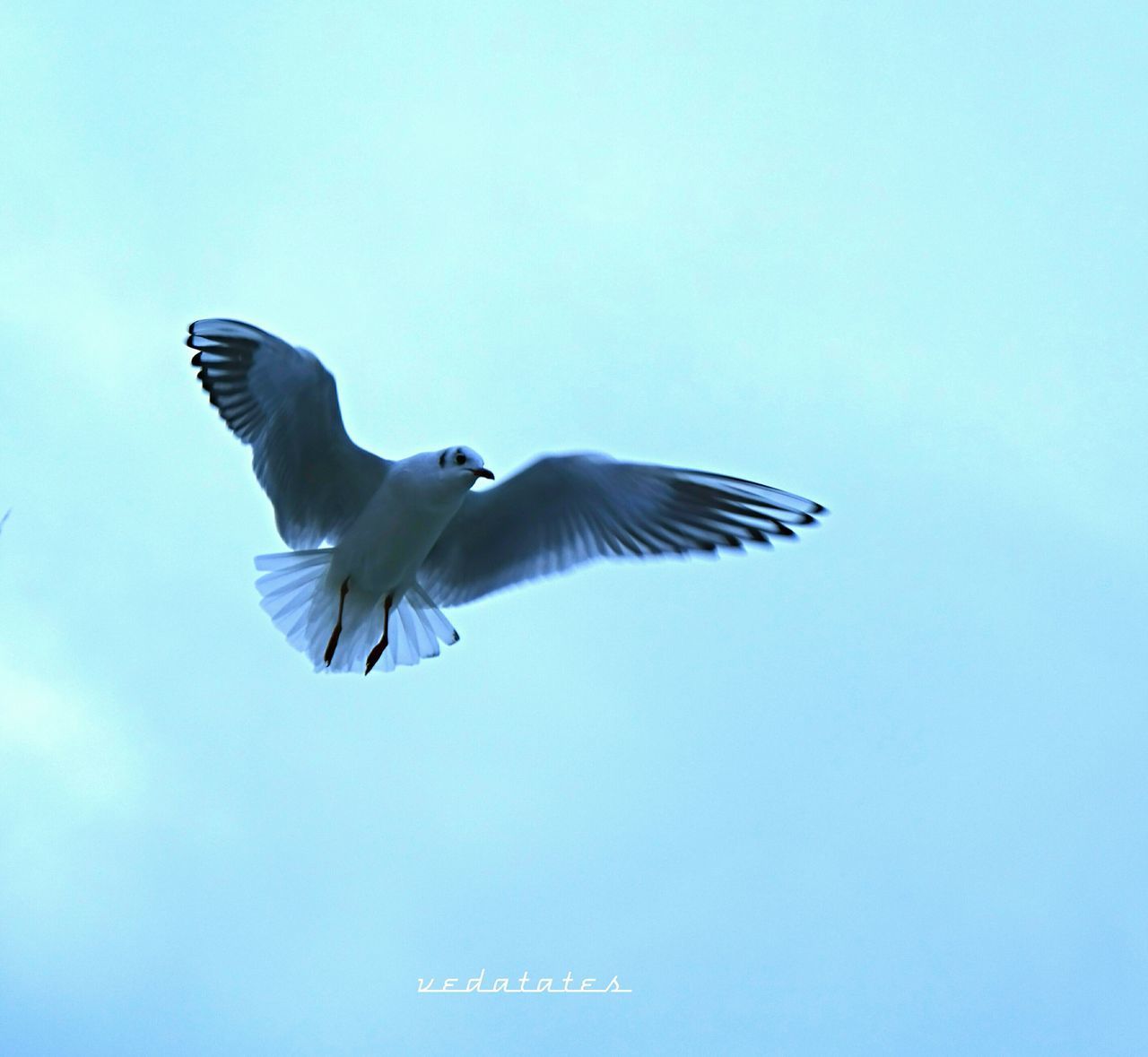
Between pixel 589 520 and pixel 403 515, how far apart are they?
88 centimetres

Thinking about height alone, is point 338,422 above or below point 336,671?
above

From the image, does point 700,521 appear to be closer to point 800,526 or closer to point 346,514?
point 800,526

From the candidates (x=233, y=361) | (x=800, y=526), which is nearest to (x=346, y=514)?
(x=233, y=361)

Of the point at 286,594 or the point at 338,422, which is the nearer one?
the point at 338,422

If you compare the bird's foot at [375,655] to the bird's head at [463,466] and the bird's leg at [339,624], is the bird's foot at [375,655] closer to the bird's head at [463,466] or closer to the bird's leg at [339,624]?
the bird's leg at [339,624]

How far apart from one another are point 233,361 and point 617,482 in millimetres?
1804

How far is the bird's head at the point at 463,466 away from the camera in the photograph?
6.21 meters

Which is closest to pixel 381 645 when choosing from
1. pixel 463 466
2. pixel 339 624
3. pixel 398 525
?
pixel 339 624

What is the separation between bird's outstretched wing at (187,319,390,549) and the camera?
620 cm

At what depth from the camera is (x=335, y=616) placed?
270 inches

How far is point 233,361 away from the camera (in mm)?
6266

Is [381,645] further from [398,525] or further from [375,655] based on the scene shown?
[398,525]

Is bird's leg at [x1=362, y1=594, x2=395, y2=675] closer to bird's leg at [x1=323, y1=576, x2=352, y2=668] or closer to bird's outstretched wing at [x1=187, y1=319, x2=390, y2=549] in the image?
bird's leg at [x1=323, y1=576, x2=352, y2=668]

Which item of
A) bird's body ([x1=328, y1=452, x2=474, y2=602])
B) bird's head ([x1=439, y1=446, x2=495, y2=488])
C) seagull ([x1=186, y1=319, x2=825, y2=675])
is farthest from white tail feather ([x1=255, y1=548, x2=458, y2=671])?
bird's head ([x1=439, y1=446, x2=495, y2=488])
